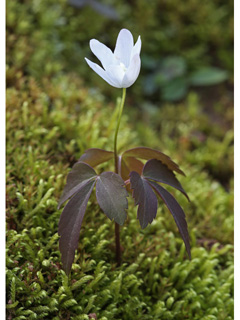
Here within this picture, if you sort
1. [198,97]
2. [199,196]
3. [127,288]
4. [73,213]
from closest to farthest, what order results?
[73,213] < [127,288] < [199,196] < [198,97]

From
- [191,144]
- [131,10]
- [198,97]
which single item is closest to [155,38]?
[131,10]

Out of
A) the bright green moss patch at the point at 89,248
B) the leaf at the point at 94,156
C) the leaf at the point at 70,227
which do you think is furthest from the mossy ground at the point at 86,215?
the leaf at the point at 94,156

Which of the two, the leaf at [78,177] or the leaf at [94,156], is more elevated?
the leaf at [94,156]

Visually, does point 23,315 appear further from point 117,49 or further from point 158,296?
point 117,49

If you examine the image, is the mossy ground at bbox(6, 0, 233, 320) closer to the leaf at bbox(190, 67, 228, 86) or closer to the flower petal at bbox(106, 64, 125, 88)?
the leaf at bbox(190, 67, 228, 86)

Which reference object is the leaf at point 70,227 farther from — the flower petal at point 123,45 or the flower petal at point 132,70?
the flower petal at point 123,45

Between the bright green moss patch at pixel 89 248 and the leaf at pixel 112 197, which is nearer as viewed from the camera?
the leaf at pixel 112 197
